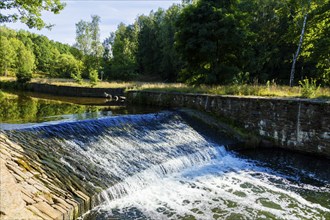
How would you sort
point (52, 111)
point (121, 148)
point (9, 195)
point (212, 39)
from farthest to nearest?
point (212, 39)
point (52, 111)
point (121, 148)
point (9, 195)

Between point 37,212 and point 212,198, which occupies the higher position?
point 37,212

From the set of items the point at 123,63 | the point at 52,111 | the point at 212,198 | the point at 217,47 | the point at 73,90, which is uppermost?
the point at 123,63

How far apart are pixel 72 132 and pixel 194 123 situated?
5.64 m

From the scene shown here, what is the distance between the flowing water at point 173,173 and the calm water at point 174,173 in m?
0.02

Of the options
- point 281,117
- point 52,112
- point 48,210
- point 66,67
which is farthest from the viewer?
point 66,67

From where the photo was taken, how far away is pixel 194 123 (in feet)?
38.9

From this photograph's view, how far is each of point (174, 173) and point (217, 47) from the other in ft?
36.9

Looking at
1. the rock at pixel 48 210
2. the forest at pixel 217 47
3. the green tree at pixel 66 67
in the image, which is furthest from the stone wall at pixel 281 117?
the green tree at pixel 66 67

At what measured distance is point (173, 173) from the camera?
26.3ft

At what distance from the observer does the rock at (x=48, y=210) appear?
443 cm

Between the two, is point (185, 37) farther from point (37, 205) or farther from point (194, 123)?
point (37, 205)

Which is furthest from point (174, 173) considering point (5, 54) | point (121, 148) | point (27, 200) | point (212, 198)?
point (5, 54)

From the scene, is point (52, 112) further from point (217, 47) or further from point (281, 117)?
point (281, 117)

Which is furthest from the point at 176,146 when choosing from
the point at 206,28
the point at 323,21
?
the point at 323,21
